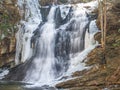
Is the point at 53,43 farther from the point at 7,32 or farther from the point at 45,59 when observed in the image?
the point at 7,32

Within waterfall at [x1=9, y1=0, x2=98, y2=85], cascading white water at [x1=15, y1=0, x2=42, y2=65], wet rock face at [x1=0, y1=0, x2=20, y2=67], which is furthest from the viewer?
cascading white water at [x1=15, y1=0, x2=42, y2=65]

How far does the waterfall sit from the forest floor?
1.35 meters

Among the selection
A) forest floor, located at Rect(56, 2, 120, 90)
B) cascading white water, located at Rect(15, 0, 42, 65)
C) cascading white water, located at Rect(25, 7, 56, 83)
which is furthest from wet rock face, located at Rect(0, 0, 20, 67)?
forest floor, located at Rect(56, 2, 120, 90)

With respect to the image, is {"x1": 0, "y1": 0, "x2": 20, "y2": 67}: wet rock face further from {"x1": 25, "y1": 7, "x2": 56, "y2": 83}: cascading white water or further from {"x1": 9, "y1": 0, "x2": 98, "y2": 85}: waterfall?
{"x1": 25, "y1": 7, "x2": 56, "y2": 83}: cascading white water

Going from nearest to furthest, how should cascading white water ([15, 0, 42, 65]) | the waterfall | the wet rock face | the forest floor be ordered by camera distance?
1. the forest floor
2. the waterfall
3. the wet rock face
4. cascading white water ([15, 0, 42, 65])

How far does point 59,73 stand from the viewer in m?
26.6

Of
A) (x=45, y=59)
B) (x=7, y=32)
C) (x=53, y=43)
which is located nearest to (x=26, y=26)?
(x=7, y=32)

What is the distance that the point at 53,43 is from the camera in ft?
97.5

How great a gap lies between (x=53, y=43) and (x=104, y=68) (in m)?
7.69

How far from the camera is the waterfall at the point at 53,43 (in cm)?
2725

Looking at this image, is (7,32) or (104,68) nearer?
(104,68)

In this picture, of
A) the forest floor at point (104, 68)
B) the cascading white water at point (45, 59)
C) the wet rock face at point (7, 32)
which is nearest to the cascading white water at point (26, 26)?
the wet rock face at point (7, 32)

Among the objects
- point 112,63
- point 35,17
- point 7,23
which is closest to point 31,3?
point 35,17

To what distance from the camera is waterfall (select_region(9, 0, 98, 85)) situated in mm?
27250
